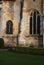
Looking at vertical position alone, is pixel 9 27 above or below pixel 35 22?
below

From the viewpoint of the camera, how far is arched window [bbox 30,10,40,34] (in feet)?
108

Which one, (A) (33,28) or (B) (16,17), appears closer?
(A) (33,28)

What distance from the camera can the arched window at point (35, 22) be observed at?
108 ft

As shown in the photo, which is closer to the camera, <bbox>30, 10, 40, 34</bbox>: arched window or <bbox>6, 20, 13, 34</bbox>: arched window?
<bbox>30, 10, 40, 34</bbox>: arched window

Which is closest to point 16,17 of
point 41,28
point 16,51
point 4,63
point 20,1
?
point 20,1

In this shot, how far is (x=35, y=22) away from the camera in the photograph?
32.9 metres

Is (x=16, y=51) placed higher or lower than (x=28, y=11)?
lower

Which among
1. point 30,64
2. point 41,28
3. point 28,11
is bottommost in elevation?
point 30,64

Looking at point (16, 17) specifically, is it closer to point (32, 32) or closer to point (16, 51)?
point (32, 32)

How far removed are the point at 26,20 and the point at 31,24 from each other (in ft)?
2.45

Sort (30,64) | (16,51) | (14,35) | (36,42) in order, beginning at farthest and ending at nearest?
(14,35), (36,42), (16,51), (30,64)

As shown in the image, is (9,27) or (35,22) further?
(9,27)

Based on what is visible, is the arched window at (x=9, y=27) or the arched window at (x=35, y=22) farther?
the arched window at (x=9, y=27)

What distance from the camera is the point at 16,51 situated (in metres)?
27.8
